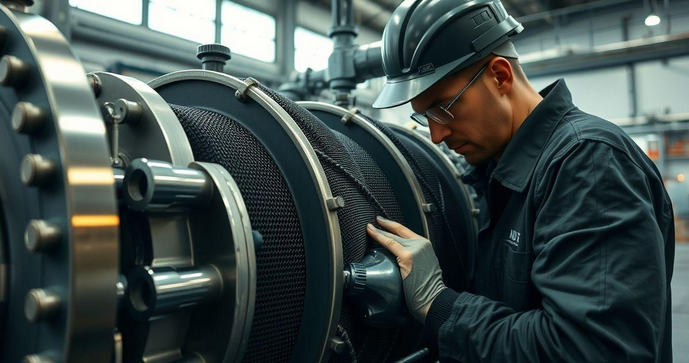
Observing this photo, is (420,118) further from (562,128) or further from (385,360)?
(385,360)

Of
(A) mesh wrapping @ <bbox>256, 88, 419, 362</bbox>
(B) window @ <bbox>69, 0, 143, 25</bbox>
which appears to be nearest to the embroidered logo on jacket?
(A) mesh wrapping @ <bbox>256, 88, 419, 362</bbox>

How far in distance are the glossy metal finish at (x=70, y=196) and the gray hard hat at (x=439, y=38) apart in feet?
2.05

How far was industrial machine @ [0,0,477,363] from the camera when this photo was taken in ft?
1.49

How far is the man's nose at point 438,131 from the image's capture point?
105 centimetres

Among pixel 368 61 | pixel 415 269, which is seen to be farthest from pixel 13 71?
pixel 368 61

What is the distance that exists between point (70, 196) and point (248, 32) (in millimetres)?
6606

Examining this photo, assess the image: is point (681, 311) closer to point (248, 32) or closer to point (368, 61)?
point (368, 61)

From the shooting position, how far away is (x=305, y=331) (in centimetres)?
82

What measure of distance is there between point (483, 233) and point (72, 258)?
0.85 m

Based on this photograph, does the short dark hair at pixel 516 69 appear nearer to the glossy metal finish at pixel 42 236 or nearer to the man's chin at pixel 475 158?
the man's chin at pixel 475 158

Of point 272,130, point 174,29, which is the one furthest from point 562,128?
point 174,29

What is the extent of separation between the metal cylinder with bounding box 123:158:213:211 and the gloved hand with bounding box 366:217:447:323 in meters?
0.45

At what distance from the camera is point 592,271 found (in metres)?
0.75

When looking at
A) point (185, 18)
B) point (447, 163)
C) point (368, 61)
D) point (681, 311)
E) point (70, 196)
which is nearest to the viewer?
point (70, 196)
